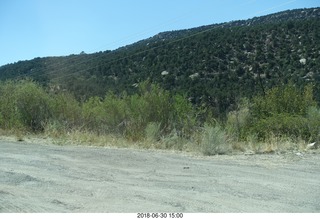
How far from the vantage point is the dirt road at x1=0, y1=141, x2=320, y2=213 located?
270 inches

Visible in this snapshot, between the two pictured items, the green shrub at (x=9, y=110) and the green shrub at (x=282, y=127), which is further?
the green shrub at (x=9, y=110)

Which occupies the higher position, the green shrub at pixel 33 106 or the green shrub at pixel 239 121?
the green shrub at pixel 33 106

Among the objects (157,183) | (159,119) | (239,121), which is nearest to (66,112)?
(159,119)

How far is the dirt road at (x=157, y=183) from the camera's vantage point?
6867mm

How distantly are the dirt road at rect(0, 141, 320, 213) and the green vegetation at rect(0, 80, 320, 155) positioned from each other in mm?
2476

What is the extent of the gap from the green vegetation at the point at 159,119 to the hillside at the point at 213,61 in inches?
785

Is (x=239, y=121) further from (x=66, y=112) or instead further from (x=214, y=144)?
(x=66, y=112)

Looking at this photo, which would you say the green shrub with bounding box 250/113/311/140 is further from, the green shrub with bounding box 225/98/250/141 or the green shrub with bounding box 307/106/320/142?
the green shrub with bounding box 225/98/250/141

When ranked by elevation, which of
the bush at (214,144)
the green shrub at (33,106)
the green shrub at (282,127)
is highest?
the green shrub at (33,106)

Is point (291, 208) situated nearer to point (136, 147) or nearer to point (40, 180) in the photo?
point (40, 180)

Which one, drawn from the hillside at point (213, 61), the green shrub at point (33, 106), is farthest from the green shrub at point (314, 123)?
the hillside at point (213, 61)

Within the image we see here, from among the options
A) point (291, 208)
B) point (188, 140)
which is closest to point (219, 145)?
point (188, 140)

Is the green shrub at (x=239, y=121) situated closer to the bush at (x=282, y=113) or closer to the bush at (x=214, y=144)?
the bush at (x=282, y=113)

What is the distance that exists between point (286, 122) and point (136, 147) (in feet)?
19.9
